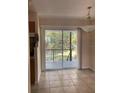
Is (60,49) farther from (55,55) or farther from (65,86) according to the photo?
(65,86)

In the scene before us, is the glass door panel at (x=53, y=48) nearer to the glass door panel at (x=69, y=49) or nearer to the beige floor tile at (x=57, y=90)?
the glass door panel at (x=69, y=49)

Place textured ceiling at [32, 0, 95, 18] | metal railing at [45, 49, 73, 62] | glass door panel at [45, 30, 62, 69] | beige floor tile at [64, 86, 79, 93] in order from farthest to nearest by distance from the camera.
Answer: metal railing at [45, 49, 73, 62] < glass door panel at [45, 30, 62, 69] < beige floor tile at [64, 86, 79, 93] < textured ceiling at [32, 0, 95, 18]

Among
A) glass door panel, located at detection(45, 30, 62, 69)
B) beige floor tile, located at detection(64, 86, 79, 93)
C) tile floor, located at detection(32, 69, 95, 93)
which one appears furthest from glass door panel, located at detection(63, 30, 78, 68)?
beige floor tile, located at detection(64, 86, 79, 93)

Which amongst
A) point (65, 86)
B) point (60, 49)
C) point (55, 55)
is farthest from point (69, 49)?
point (65, 86)

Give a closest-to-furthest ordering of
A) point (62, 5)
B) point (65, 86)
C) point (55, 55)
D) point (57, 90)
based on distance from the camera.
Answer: point (62, 5), point (57, 90), point (65, 86), point (55, 55)

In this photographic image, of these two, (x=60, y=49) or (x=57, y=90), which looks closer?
(x=57, y=90)

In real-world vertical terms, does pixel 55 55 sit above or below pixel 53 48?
below

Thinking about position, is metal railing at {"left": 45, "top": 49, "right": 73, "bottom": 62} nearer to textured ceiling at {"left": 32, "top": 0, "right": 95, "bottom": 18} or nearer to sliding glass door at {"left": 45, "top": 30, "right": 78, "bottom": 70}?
sliding glass door at {"left": 45, "top": 30, "right": 78, "bottom": 70}

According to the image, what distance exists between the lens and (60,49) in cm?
755

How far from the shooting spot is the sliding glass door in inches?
290
